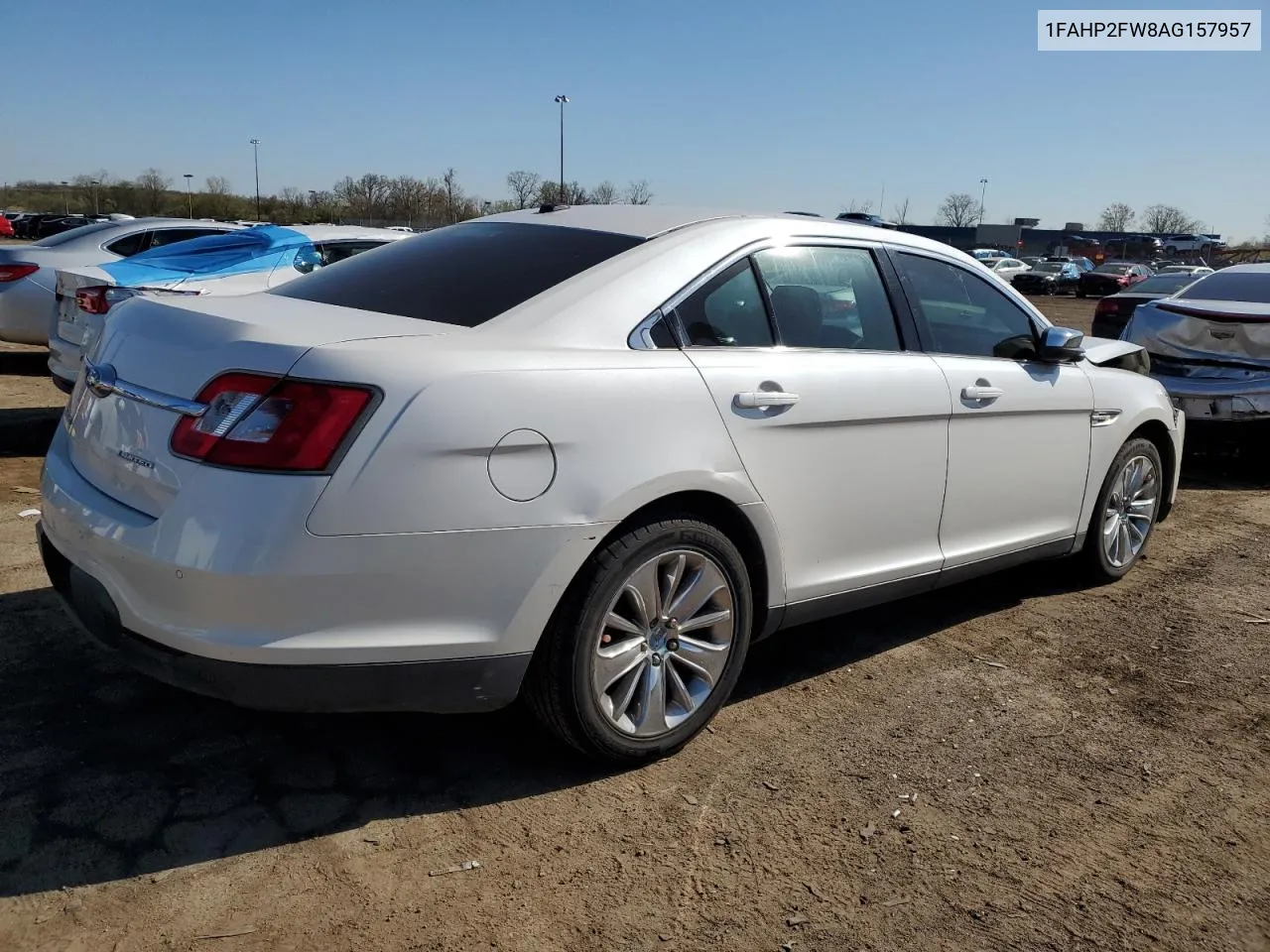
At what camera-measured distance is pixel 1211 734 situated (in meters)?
3.55

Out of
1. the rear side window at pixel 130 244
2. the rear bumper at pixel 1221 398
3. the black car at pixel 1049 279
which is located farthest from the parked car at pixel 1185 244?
the rear side window at pixel 130 244

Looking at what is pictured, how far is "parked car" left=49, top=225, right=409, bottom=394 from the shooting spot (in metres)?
6.56

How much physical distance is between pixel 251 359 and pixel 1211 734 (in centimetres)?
322

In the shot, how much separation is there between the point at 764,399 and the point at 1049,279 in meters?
40.4

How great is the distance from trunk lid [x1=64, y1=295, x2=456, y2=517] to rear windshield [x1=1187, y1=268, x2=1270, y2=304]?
7440 millimetres

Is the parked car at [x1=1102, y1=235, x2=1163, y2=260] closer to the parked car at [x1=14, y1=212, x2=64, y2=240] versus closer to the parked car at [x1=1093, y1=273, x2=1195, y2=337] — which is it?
the parked car at [x1=1093, y1=273, x2=1195, y2=337]

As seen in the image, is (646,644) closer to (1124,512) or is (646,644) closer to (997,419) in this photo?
(997,419)

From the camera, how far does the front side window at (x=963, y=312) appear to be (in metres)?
3.99

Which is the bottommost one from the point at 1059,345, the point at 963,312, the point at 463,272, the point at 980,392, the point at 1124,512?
Result: the point at 1124,512

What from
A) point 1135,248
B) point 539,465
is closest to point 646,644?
point 539,465

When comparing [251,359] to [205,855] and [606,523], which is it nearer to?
[606,523]

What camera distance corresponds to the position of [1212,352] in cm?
757

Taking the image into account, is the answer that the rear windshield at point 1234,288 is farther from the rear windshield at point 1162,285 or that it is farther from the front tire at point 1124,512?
the rear windshield at point 1162,285

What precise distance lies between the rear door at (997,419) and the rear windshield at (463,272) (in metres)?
1.35
